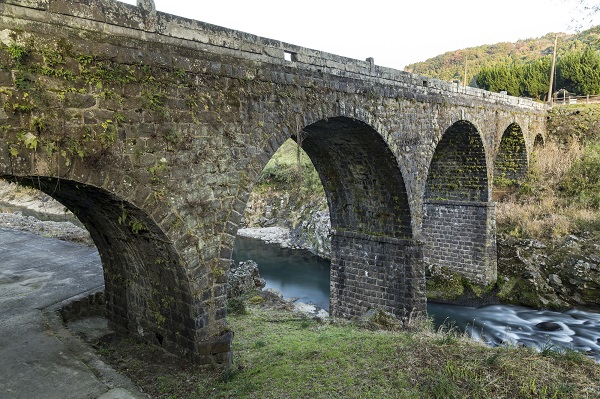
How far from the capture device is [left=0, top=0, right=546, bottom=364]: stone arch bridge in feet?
16.1

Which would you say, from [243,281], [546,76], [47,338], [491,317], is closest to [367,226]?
[243,281]

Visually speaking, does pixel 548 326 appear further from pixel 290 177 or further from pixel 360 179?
pixel 290 177

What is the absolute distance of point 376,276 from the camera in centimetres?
1291

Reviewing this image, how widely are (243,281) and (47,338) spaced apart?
678 cm

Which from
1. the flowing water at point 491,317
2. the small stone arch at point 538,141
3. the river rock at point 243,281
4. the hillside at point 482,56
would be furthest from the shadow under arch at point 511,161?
the hillside at point 482,56

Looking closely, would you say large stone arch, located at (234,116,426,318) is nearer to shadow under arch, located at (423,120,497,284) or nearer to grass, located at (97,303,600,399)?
grass, located at (97,303,600,399)

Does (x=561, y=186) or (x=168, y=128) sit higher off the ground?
(x=168, y=128)

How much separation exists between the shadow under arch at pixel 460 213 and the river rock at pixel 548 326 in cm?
302

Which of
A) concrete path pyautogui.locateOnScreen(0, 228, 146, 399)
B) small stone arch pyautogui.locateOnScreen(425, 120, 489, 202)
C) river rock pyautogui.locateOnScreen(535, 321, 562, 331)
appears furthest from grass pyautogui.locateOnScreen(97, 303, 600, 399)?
small stone arch pyautogui.locateOnScreen(425, 120, 489, 202)

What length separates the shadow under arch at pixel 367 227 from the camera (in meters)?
11.9

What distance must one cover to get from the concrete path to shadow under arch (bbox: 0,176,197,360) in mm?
912

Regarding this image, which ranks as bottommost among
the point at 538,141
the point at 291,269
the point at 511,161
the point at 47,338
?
the point at 291,269

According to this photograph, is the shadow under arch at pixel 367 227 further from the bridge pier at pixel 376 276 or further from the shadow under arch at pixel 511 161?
the shadow under arch at pixel 511 161

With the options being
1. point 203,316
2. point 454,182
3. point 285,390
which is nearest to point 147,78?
point 203,316
